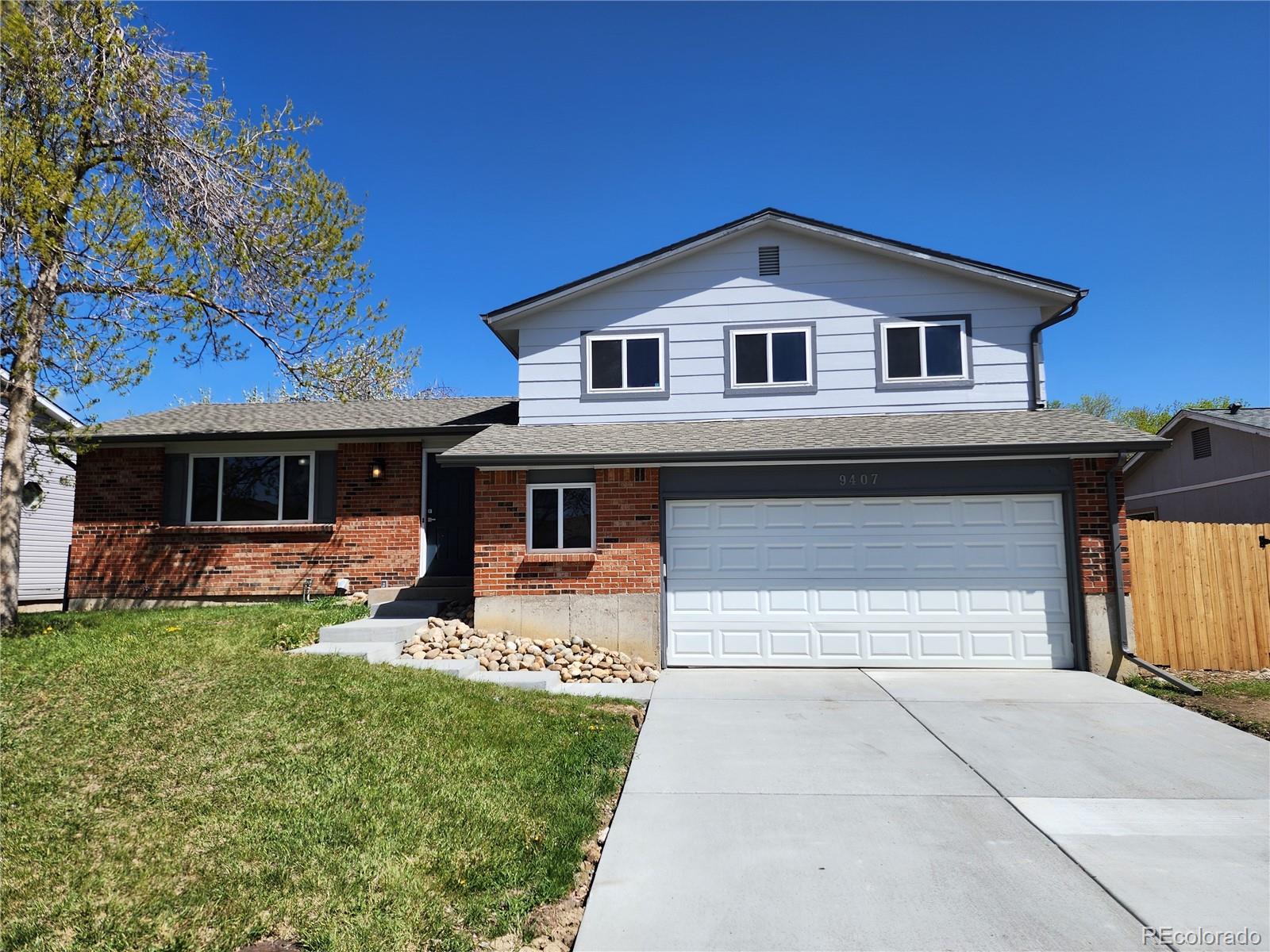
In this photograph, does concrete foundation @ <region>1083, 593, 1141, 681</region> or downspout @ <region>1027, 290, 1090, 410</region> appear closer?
concrete foundation @ <region>1083, 593, 1141, 681</region>

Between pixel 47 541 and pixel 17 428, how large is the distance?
1272 cm

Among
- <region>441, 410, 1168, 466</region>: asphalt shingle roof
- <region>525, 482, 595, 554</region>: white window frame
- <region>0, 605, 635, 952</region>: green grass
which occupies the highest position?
<region>441, 410, 1168, 466</region>: asphalt shingle roof

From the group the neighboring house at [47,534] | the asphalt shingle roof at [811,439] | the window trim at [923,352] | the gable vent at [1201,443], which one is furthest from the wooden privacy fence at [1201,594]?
the neighboring house at [47,534]

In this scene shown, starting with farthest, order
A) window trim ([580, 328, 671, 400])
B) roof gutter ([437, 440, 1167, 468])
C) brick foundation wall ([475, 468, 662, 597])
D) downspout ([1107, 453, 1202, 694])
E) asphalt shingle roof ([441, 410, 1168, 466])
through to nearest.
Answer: window trim ([580, 328, 671, 400]) < brick foundation wall ([475, 468, 662, 597]) < downspout ([1107, 453, 1202, 694]) < asphalt shingle roof ([441, 410, 1168, 466]) < roof gutter ([437, 440, 1167, 468])

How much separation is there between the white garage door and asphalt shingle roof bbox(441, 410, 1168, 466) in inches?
35.0

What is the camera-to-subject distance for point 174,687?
6301 mm

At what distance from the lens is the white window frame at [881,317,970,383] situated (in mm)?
11094

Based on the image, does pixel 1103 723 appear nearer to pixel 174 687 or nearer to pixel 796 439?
pixel 796 439

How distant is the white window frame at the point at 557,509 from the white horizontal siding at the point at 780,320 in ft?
5.24

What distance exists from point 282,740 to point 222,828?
53.9 inches

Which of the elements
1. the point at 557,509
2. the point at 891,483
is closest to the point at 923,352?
the point at 891,483

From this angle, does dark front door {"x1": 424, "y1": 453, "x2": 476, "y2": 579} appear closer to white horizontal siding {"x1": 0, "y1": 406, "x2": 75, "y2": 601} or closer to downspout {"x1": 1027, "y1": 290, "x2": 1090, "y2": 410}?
downspout {"x1": 1027, "y1": 290, "x2": 1090, "y2": 410}

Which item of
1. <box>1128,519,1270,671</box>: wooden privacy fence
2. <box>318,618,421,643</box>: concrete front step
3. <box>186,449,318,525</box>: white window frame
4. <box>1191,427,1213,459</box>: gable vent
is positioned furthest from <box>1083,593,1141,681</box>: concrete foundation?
<box>1191,427,1213,459</box>: gable vent

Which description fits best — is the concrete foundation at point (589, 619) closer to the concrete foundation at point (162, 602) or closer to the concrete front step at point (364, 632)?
the concrete front step at point (364, 632)
